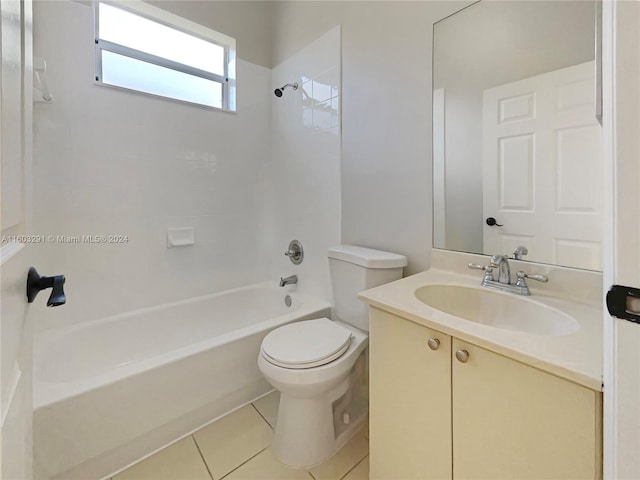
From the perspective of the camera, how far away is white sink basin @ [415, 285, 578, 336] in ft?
2.88

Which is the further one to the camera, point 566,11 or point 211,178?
point 211,178

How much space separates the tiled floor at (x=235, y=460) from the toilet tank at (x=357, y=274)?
A: 575 mm

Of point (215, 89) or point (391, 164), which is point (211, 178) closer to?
point (215, 89)

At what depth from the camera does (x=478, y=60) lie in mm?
1188

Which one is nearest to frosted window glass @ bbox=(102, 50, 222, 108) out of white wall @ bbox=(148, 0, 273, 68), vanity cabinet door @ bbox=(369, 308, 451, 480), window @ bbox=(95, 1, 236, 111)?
window @ bbox=(95, 1, 236, 111)

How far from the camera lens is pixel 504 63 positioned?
3.64 ft

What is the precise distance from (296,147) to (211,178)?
660 mm

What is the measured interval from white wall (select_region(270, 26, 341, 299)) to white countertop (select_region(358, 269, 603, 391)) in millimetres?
899

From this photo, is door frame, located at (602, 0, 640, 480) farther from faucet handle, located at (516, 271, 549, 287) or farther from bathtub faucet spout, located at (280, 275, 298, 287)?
bathtub faucet spout, located at (280, 275, 298, 287)

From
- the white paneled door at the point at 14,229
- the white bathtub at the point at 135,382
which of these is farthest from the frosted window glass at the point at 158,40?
the white bathtub at the point at 135,382

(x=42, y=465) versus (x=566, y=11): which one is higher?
(x=566, y=11)

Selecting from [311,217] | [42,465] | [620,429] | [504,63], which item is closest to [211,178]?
[311,217]

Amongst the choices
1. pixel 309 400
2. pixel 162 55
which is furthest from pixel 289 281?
pixel 162 55

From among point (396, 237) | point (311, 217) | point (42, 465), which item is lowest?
point (42, 465)
